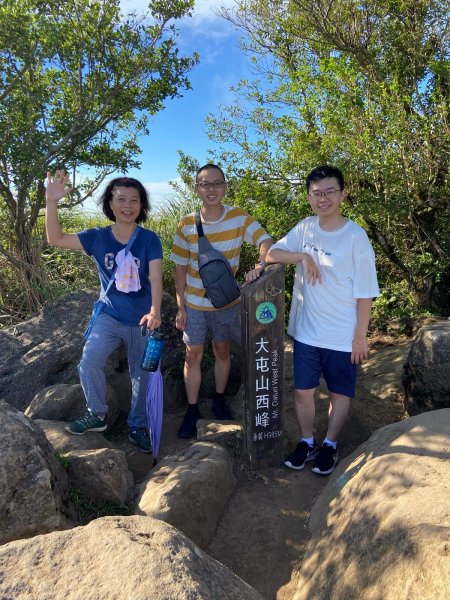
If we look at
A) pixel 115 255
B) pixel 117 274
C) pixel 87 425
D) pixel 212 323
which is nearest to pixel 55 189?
pixel 115 255

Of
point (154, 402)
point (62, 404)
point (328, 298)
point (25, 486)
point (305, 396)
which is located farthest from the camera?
point (62, 404)

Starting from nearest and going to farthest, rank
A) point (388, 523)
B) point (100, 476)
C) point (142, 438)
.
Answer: point (388, 523)
point (100, 476)
point (142, 438)

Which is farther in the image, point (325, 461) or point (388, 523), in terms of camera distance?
point (325, 461)

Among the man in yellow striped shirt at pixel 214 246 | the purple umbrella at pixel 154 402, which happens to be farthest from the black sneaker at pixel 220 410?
Answer: the purple umbrella at pixel 154 402

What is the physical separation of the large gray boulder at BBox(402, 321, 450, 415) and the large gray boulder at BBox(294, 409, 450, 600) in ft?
3.14

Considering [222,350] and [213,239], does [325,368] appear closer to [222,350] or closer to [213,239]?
[222,350]

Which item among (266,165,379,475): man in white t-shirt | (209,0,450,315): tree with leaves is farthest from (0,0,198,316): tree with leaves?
(266,165,379,475): man in white t-shirt

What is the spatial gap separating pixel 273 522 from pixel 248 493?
33 cm

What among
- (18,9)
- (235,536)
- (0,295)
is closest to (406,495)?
(235,536)

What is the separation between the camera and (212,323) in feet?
12.6

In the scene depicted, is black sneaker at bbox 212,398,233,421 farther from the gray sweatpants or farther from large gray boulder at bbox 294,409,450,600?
large gray boulder at bbox 294,409,450,600

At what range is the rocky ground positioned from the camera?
9.05ft

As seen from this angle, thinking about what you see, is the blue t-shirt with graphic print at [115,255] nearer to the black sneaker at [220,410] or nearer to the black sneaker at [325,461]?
the black sneaker at [220,410]

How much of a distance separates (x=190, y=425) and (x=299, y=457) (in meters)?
1.03
